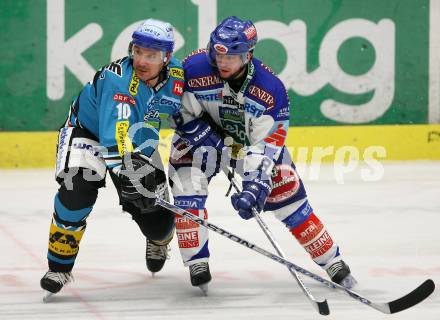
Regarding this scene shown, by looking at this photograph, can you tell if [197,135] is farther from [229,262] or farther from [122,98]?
[229,262]

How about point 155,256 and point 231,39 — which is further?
point 155,256

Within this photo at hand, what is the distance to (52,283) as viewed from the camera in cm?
374

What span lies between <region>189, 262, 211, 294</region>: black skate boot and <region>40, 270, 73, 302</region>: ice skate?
48 cm

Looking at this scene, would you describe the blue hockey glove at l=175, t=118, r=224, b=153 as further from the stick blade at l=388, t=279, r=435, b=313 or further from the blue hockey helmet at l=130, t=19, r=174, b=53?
the stick blade at l=388, t=279, r=435, b=313

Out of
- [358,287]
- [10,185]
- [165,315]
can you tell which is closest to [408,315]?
[358,287]

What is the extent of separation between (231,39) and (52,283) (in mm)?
1108

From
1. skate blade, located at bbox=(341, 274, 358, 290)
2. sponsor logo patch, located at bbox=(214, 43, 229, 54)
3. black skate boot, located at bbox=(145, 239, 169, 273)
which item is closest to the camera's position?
sponsor logo patch, located at bbox=(214, 43, 229, 54)

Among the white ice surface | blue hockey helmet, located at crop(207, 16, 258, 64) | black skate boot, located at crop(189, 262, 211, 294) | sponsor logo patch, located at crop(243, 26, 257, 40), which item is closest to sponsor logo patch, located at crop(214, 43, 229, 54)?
blue hockey helmet, located at crop(207, 16, 258, 64)

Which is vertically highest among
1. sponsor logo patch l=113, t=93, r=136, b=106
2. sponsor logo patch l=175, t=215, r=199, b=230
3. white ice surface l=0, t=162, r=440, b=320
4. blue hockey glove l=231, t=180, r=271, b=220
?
sponsor logo patch l=113, t=93, r=136, b=106

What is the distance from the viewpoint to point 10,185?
22.0ft

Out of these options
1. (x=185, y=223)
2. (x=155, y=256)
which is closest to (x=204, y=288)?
(x=185, y=223)

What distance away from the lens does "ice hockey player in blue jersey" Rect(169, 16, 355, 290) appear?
3752mm

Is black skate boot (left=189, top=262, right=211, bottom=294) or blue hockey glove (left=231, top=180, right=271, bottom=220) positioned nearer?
blue hockey glove (left=231, top=180, right=271, bottom=220)

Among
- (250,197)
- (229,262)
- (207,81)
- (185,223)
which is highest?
Answer: (207,81)
